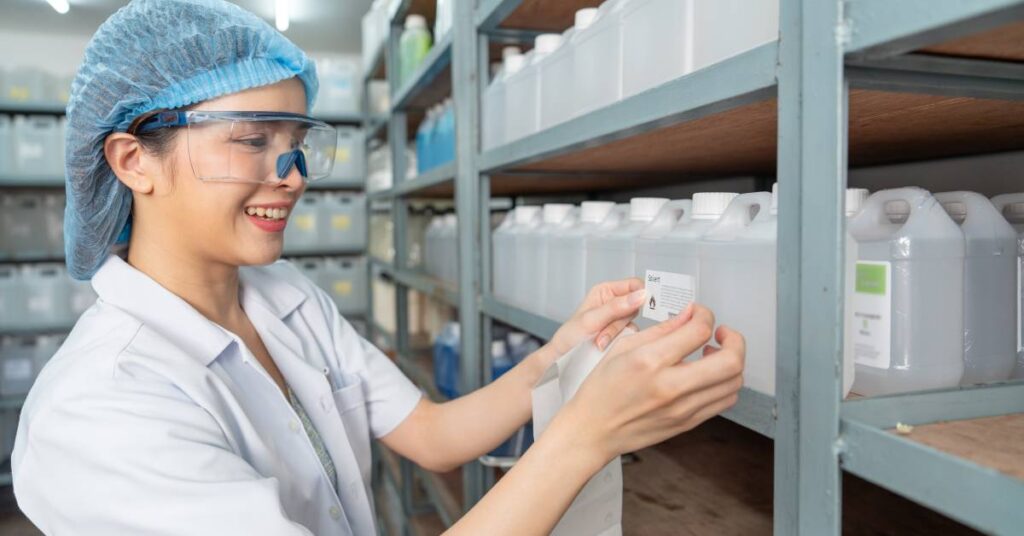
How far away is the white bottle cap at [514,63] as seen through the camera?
153cm

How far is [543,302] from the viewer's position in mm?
1487

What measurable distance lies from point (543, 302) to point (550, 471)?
0.75 m

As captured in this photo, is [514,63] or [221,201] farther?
[514,63]

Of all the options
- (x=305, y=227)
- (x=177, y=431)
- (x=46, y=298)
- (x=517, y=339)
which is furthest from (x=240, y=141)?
(x=46, y=298)

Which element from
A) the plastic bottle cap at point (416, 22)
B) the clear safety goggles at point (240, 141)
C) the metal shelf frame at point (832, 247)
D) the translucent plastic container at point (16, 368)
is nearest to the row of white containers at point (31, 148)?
the translucent plastic container at point (16, 368)

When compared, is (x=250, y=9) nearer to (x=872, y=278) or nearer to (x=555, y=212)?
(x=555, y=212)

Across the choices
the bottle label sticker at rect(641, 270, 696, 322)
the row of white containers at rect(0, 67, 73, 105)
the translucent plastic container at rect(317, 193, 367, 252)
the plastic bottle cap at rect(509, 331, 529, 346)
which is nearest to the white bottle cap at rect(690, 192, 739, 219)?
the bottle label sticker at rect(641, 270, 696, 322)

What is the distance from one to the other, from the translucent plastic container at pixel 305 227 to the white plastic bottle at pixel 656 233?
13.5 ft

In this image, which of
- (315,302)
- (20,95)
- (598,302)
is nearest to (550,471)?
(598,302)

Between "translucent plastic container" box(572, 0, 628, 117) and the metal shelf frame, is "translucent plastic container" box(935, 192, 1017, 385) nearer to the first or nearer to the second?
the metal shelf frame

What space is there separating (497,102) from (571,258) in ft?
1.76

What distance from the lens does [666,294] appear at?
2.80ft

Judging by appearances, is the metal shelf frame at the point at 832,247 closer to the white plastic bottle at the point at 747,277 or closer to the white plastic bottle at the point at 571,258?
the white plastic bottle at the point at 747,277

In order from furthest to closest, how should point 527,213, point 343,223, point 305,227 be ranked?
1. point 343,223
2. point 305,227
3. point 527,213
